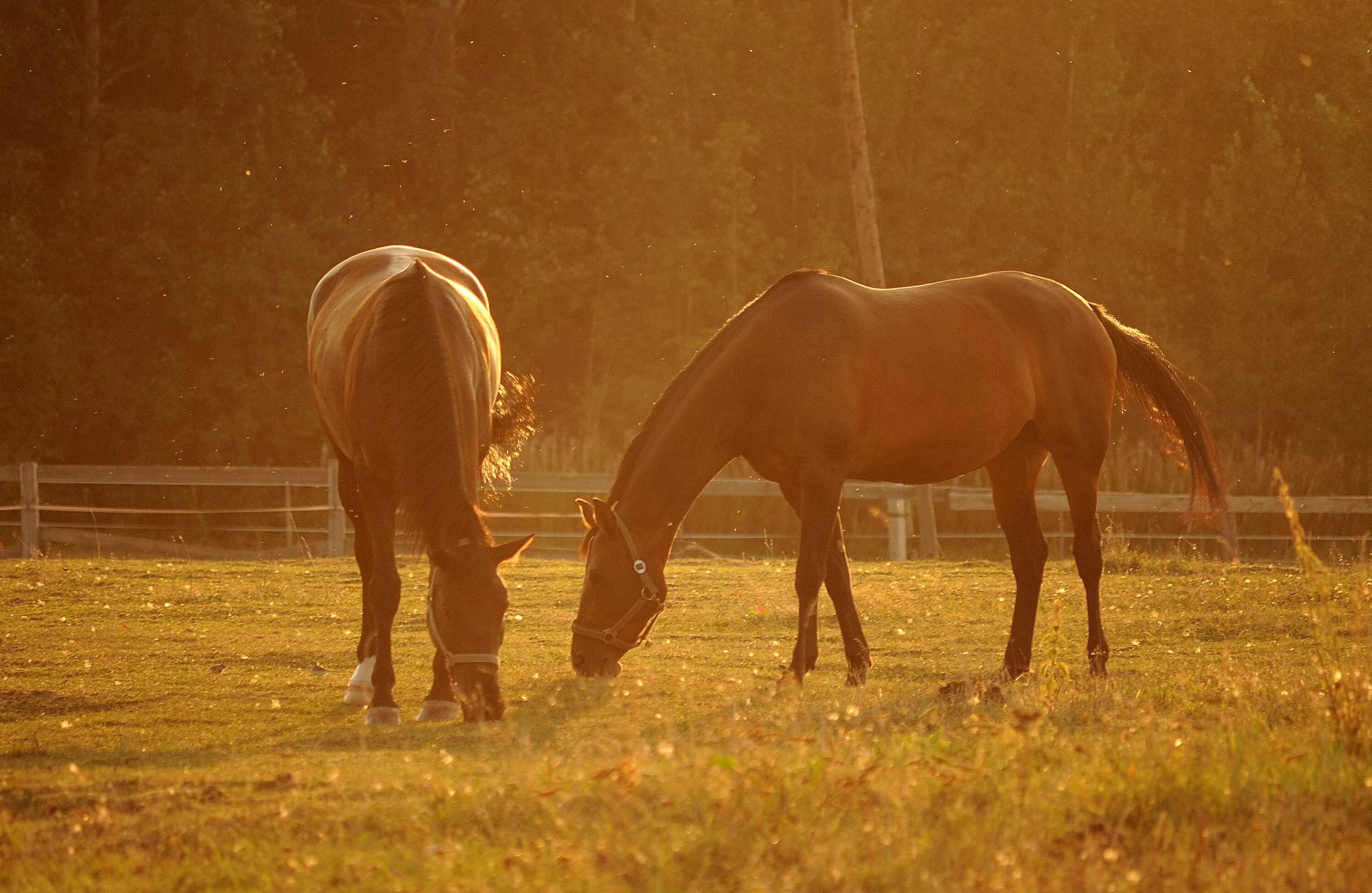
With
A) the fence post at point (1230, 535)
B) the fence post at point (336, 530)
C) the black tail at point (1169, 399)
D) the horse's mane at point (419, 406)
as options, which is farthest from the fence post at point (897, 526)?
the horse's mane at point (419, 406)

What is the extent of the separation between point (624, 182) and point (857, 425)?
26.2 metres

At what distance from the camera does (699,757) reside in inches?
181

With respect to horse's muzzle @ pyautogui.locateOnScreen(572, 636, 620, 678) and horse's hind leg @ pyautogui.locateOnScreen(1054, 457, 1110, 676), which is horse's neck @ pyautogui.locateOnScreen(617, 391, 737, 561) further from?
horse's hind leg @ pyautogui.locateOnScreen(1054, 457, 1110, 676)

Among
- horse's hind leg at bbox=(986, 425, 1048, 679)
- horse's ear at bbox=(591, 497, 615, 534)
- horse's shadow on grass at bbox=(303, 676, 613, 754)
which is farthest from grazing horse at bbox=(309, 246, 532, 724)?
horse's hind leg at bbox=(986, 425, 1048, 679)

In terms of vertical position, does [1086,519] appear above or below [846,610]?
above

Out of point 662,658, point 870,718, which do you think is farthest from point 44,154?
point 870,718

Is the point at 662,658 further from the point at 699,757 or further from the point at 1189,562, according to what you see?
the point at 1189,562

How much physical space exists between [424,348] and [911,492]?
12.5 metres

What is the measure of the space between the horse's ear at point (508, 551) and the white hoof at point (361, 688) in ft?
3.44

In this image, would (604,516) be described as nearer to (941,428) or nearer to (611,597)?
(611,597)

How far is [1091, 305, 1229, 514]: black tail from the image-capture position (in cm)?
844

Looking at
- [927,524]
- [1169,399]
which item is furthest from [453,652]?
[927,524]

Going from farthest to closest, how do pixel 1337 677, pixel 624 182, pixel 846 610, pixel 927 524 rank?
pixel 624 182 → pixel 927 524 → pixel 846 610 → pixel 1337 677

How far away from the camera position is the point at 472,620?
20.2 ft
